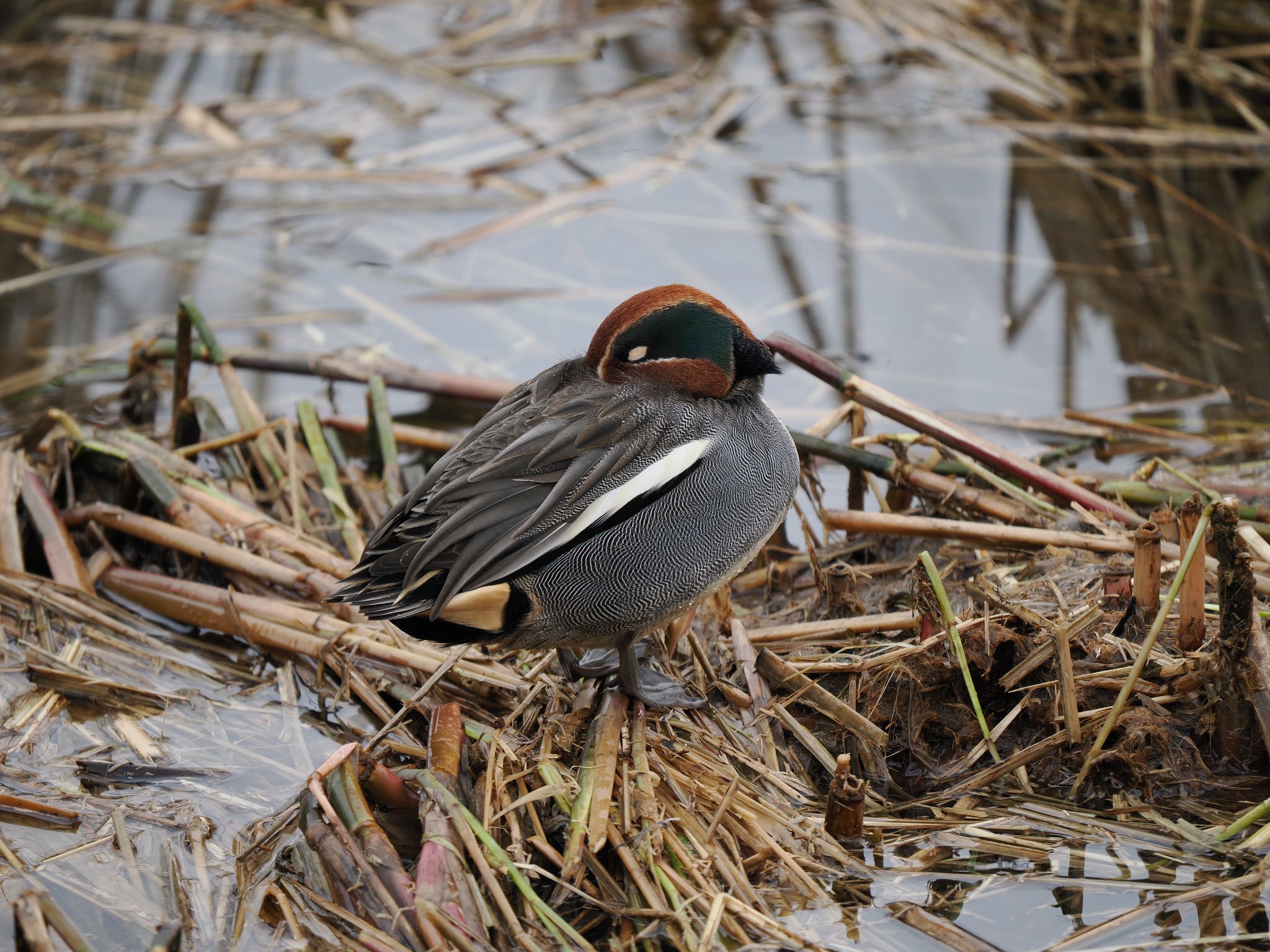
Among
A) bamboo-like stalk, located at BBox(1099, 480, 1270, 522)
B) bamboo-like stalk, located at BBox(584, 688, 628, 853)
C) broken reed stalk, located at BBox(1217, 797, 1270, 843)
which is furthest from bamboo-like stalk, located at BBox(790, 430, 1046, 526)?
broken reed stalk, located at BBox(1217, 797, 1270, 843)

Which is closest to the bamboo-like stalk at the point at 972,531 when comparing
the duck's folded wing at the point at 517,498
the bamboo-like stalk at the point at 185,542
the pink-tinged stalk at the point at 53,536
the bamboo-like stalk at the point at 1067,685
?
the bamboo-like stalk at the point at 1067,685

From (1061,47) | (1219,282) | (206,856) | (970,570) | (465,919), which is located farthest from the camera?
(1061,47)

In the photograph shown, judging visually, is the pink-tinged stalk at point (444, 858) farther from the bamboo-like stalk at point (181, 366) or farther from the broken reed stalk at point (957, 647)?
the bamboo-like stalk at point (181, 366)

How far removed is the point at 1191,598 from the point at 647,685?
1.45 meters

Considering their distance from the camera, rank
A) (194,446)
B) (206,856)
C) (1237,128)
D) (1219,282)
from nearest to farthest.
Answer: (206,856), (194,446), (1219,282), (1237,128)

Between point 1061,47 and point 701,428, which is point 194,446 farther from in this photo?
point 1061,47

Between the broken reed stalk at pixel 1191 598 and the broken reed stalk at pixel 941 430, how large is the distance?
800mm

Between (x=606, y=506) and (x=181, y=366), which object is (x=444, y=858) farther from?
(x=181, y=366)

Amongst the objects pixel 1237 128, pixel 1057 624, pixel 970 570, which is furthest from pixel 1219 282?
pixel 1057 624

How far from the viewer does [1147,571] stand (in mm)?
3395

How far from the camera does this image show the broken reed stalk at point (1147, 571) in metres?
3.33

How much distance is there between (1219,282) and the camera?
6.32m

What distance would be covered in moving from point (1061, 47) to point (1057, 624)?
587cm

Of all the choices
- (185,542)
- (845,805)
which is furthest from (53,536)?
(845,805)
